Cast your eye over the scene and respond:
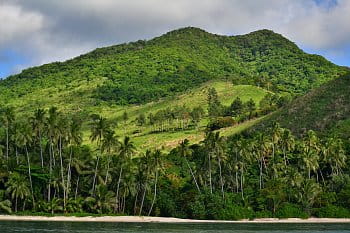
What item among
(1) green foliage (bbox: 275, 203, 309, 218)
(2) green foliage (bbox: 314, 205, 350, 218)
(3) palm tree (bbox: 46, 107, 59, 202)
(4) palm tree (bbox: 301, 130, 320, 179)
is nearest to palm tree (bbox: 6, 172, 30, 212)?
(3) palm tree (bbox: 46, 107, 59, 202)

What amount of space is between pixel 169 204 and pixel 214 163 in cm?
1956

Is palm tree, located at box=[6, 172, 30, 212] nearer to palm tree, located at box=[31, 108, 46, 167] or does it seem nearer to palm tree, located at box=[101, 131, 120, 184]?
palm tree, located at box=[31, 108, 46, 167]

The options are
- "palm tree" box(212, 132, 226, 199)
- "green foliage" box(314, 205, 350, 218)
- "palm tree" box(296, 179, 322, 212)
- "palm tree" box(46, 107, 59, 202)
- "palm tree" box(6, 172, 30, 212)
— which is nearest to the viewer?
"palm tree" box(6, 172, 30, 212)

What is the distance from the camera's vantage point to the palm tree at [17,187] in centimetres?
12638

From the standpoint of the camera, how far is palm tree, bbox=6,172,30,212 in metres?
126

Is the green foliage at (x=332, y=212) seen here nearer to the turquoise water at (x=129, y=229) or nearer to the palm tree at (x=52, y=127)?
the turquoise water at (x=129, y=229)

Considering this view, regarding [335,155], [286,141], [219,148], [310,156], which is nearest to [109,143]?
[219,148]

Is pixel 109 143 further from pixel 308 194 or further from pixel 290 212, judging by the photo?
pixel 308 194

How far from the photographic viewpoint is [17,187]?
126 metres

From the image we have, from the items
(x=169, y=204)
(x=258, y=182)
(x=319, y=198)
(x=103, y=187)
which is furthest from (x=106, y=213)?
(x=319, y=198)

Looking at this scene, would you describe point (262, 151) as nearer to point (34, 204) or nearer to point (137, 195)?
point (137, 195)

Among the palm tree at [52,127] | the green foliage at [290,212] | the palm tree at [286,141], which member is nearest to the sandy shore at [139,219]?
the green foliage at [290,212]

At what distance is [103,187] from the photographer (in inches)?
5202

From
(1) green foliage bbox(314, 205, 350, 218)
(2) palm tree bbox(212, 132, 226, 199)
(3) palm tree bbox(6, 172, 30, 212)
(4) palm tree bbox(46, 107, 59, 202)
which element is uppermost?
(4) palm tree bbox(46, 107, 59, 202)
